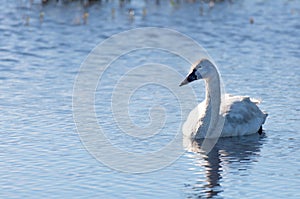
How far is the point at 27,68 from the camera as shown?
58.4 feet

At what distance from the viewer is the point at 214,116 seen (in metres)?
13.9

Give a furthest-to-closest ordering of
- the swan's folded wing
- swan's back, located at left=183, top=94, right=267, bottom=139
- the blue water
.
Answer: the swan's folded wing < swan's back, located at left=183, top=94, right=267, bottom=139 < the blue water

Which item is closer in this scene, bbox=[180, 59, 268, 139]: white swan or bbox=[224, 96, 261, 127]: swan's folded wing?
bbox=[180, 59, 268, 139]: white swan

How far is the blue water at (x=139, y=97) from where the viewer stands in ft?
36.3

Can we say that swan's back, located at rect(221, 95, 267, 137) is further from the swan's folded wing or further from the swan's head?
the swan's head

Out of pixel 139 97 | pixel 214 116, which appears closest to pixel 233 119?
pixel 214 116

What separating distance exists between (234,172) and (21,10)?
12.2 metres

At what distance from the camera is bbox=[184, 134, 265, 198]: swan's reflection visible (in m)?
11.2

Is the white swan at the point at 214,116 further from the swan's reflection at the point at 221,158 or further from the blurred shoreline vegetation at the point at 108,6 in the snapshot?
the blurred shoreline vegetation at the point at 108,6

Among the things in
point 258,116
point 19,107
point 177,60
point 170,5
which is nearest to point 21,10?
point 170,5

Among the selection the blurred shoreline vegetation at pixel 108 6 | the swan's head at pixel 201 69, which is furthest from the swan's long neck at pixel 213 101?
the blurred shoreline vegetation at pixel 108 6

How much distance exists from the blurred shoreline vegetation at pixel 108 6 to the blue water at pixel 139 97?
0.05 metres

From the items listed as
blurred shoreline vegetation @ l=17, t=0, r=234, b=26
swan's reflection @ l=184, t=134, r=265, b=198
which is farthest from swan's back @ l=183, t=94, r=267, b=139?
blurred shoreline vegetation @ l=17, t=0, r=234, b=26

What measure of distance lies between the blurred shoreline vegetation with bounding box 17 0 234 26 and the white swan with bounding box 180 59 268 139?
824cm
